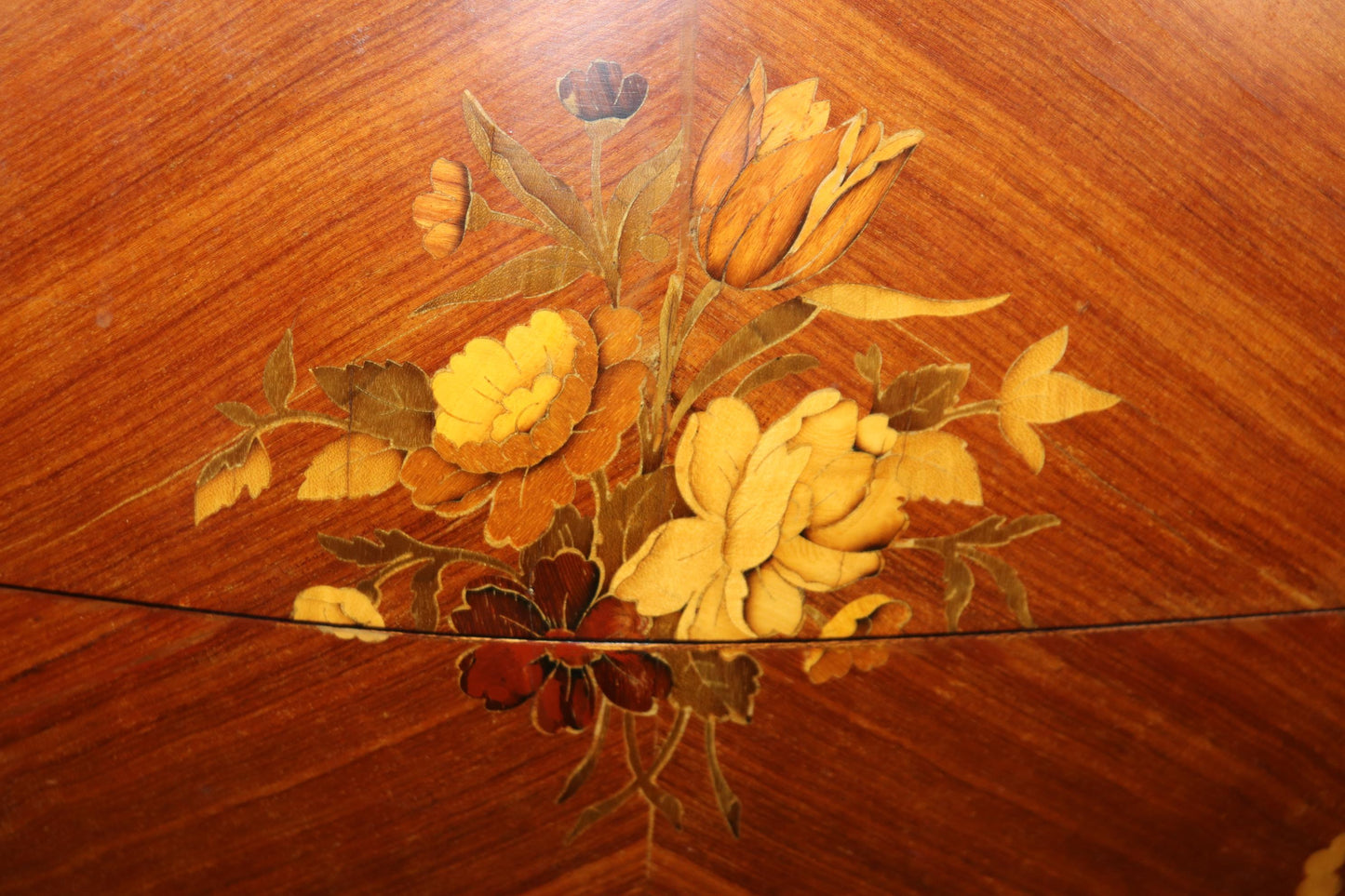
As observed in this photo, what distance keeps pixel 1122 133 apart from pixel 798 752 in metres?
→ 0.39

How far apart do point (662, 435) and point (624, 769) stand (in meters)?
0.21

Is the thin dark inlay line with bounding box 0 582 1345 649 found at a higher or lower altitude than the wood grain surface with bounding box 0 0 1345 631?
lower

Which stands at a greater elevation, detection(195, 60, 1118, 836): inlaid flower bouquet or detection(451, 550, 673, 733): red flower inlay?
detection(195, 60, 1118, 836): inlaid flower bouquet

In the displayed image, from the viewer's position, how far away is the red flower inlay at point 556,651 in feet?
1.84

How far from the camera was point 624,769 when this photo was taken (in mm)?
601

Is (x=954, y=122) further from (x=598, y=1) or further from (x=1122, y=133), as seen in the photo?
(x=598, y=1)

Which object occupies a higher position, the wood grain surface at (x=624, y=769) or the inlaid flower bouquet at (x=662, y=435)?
the inlaid flower bouquet at (x=662, y=435)

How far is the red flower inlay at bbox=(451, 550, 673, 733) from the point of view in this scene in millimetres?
562

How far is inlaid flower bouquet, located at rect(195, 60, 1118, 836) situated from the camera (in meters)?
0.53

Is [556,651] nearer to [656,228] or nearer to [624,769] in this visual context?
[624,769]

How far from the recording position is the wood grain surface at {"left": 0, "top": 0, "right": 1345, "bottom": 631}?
53 cm

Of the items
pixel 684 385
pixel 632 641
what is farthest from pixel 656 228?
pixel 632 641

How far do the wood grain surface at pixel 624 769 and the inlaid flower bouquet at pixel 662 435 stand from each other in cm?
4

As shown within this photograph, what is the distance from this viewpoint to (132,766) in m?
0.60
